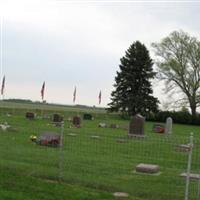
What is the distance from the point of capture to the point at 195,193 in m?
10.2

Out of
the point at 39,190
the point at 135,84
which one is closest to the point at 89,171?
the point at 39,190

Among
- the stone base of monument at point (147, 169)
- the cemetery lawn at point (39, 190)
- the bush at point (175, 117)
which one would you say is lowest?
the cemetery lawn at point (39, 190)

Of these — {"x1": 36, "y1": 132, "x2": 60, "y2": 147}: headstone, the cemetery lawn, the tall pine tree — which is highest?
the tall pine tree

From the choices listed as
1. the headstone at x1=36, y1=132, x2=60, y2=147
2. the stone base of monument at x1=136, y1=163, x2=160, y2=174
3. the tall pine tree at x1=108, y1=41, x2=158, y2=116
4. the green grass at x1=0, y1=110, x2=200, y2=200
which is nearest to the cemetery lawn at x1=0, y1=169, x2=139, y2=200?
the green grass at x1=0, y1=110, x2=200, y2=200

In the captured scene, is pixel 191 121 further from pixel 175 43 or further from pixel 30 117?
pixel 30 117

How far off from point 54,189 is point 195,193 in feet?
10.3

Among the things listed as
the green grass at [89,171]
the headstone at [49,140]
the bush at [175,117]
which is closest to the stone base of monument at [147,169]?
the green grass at [89,171]

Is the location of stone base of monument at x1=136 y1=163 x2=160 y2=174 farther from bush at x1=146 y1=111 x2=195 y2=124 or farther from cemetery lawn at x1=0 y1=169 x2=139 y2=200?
bush at x1=146 y1=111 x2=195 y2=124

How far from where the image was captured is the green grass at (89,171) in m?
9.39

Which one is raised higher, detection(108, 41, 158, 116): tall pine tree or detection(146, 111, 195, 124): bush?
detection(108, 41, 158, 116): tall pine tree

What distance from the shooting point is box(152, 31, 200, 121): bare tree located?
202ft

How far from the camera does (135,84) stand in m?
59.2

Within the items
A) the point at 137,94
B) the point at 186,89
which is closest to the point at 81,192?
the point at 137,94

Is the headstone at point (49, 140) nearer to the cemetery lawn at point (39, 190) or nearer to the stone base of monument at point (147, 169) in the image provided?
the stone base of monument at point (147, 169)
